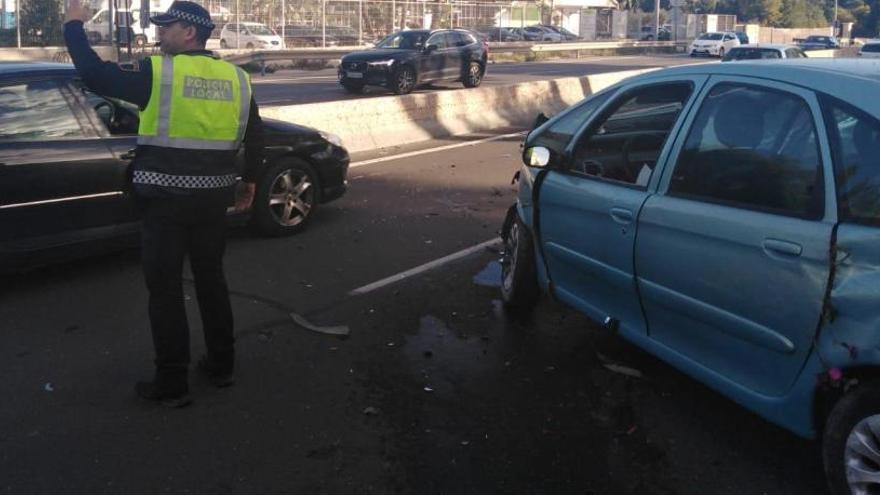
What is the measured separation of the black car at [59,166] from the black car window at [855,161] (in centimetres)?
426

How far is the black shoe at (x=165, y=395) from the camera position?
4.47 metres

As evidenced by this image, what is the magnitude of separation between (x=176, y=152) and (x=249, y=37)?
123ft

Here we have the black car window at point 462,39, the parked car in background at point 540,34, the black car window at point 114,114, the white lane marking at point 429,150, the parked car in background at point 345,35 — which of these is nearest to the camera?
the black car window at point 114,114

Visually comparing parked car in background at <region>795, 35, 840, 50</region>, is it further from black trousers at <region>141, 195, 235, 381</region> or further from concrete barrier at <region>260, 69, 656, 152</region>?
black trousers at <region>141, 195, 235, 381</region>

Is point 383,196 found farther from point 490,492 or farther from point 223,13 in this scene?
point 223,13

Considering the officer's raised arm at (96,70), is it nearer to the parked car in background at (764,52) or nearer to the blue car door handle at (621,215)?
the blue car door handle at (621,215)

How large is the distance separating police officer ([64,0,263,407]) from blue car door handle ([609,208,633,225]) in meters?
1.88

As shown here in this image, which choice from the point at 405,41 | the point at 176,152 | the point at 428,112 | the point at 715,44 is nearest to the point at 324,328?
the point at 176,152

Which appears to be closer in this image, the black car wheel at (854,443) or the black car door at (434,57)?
the black car wheel at (854,443)

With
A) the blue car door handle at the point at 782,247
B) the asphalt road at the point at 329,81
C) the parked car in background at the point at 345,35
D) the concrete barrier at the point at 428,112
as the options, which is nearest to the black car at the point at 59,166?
the blue car door handle at the point at 782,247

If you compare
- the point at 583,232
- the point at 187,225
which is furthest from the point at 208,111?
the point at 583,232

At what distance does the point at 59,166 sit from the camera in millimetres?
6238

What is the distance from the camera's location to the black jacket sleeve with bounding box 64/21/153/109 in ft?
13.8

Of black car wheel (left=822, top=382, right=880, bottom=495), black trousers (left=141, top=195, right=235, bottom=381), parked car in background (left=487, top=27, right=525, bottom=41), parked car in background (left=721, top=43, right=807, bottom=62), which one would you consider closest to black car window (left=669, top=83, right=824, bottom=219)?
black car wheel (left=822, top=382, right=880, bottom=495)
